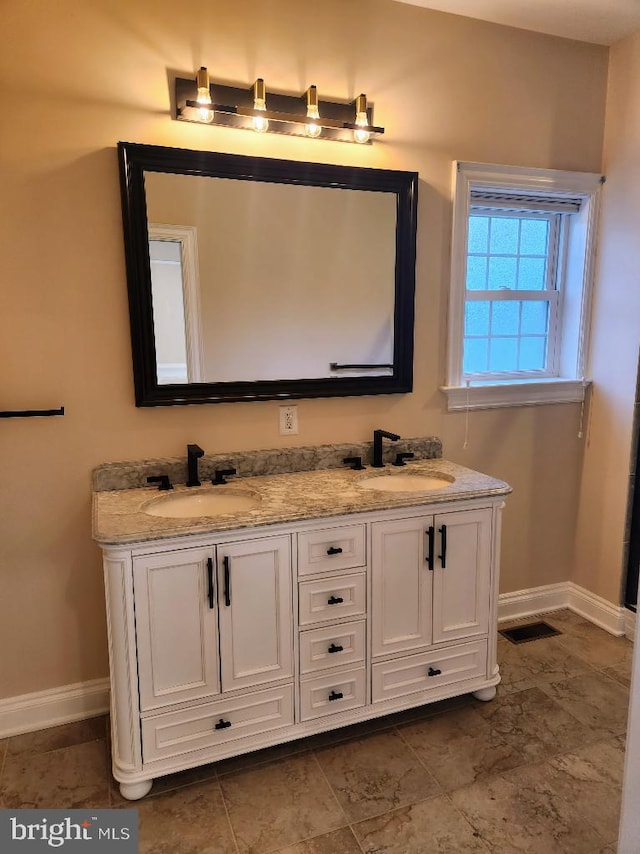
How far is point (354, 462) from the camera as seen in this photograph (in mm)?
2484

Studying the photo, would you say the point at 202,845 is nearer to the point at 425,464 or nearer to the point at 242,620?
the point at 242,620

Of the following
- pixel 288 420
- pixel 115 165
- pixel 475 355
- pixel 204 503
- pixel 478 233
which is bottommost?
pixel 204 503

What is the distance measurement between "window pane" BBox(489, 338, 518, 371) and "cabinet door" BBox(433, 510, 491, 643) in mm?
969

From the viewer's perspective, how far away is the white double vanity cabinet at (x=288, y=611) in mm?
1812

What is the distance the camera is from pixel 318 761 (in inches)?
80.4

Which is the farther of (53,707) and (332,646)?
(53,707)

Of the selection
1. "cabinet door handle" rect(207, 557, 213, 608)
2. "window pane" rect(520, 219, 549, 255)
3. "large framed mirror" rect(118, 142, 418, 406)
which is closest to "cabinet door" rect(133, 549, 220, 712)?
"cabinet door handle" rect(207, 557, 213, 608)

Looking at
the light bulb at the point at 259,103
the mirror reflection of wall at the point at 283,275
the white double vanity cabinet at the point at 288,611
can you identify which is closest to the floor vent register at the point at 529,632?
the white double vanity cabinet at the point at 288,611

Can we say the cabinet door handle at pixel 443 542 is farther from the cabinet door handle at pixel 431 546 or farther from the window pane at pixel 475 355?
the window pane at pixel 475 355

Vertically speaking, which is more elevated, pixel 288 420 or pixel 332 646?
pixel 288 420

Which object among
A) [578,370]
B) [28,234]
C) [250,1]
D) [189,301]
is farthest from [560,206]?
[28,234]

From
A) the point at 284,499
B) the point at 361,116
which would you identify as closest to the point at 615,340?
the point at 361,116

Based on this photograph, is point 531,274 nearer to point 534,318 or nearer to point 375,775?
point 534,318

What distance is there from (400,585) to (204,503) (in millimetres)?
771
